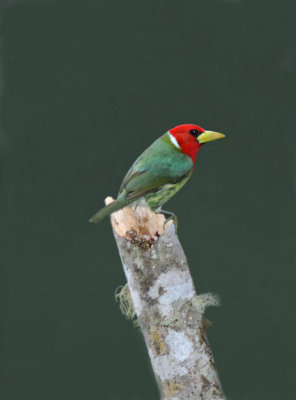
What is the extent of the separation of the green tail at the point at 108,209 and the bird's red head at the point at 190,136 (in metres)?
0.42

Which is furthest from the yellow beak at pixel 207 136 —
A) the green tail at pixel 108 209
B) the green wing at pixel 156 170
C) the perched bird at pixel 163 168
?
the green tail at pixel 108 209

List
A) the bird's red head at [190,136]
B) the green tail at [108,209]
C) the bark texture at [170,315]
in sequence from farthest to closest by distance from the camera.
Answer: the bird's red head at [190,136], the green tail at [108,209], the bark texture at [170,315]

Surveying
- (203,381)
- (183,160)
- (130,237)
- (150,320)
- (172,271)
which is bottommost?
(203,381)

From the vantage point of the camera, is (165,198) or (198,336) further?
(165,198)

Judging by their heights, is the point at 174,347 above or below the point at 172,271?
below

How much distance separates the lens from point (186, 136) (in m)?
2.40

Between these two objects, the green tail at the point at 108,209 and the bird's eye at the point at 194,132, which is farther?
the bird's eye at the point at 194,132

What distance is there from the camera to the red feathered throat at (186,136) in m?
2.39

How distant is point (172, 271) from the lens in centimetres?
207

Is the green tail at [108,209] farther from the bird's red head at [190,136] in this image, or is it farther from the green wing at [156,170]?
the bird's red head at [190,136]

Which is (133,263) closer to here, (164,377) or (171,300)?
(171,300)

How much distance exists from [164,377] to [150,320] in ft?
0.78

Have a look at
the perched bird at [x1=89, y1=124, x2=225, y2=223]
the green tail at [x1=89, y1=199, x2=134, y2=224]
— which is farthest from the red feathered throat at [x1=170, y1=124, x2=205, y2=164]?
the green tail at [x1=89, y1=199, x2=134, y2=224]

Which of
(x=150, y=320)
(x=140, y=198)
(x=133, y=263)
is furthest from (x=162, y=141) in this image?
(x=150, y=320)
